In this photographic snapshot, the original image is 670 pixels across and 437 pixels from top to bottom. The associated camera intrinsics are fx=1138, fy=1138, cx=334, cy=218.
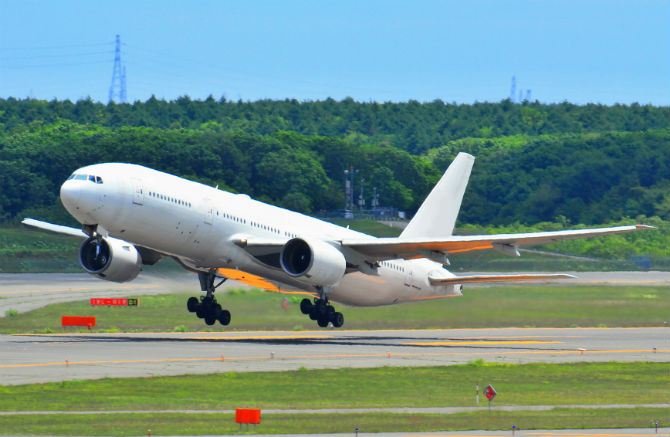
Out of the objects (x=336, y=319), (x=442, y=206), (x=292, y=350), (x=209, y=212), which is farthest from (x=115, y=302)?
(x=292, y=350)

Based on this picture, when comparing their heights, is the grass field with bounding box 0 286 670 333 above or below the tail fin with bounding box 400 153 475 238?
below

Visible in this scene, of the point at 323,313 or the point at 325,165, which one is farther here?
the point at 325,165

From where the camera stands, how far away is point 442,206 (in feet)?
190

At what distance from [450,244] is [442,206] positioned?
30.6 ft

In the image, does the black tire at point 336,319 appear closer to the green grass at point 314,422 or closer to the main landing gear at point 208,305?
the main landing gear at point 208,305

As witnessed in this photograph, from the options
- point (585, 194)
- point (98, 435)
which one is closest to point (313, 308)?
point (98, 435)

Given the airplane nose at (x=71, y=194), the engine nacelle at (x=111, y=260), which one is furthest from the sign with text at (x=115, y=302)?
the airplane nose at (x=71, y=194)

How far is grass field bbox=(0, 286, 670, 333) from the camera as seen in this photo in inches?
2211

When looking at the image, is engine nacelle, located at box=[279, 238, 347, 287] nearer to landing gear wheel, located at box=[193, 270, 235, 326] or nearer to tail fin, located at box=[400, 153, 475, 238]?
landing gear wheel, located at box=[193, 270, 235, 326]

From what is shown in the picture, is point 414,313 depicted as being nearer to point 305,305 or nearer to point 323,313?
point 305,305

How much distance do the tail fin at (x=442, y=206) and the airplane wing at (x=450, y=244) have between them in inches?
229

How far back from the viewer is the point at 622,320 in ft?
213

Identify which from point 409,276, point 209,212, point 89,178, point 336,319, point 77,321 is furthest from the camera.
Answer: point 77,321

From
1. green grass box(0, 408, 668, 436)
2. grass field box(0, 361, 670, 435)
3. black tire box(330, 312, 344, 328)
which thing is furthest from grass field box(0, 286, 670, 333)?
green grass box(0, 408, 668, 436)
